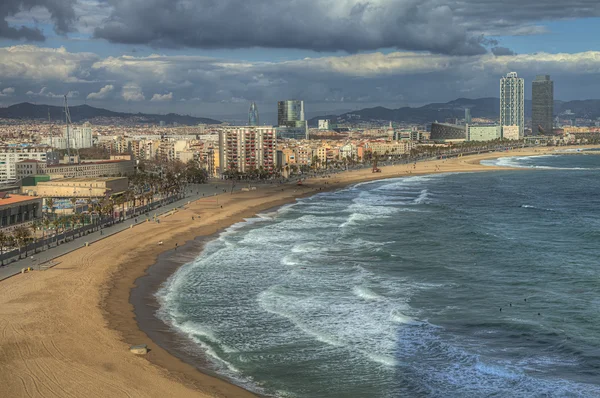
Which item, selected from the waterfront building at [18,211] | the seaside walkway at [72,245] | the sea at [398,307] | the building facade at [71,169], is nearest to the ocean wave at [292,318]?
the sea at [398,307]

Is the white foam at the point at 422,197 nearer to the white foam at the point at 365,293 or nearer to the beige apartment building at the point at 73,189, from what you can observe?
the beige apartment building at the point at 73,189

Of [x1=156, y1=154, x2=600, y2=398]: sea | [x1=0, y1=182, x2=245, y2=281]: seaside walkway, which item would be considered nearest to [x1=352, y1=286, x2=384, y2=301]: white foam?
[x1=156, y1=154, x2=600, y2=398]: sea

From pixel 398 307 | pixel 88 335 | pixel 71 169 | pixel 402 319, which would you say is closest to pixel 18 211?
pixel 88 335

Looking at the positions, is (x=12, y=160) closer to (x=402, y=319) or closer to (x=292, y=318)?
(x=292, y=318)

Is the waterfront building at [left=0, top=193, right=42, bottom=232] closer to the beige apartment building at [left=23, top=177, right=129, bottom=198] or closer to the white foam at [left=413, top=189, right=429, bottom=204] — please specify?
the beige apartment building at [left=23, top=177, right=129, bottom=198]

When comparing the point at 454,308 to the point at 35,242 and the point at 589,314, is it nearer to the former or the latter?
the point at 589,314

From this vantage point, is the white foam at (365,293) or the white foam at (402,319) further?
the white foam at (365,293)

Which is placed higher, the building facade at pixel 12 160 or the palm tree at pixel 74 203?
the building facade at pixel 12 160
